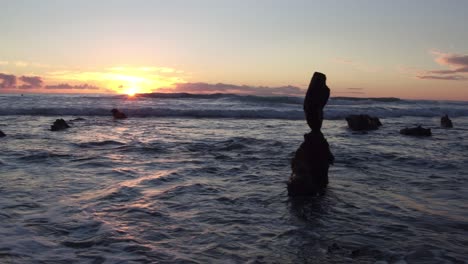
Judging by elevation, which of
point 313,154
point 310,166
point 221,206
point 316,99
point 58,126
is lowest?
point 221,206

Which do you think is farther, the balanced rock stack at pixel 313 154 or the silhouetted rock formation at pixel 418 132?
the silhouetted rock formation at pixel 418 132

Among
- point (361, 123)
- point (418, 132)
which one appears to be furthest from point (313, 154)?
point (361, 123)

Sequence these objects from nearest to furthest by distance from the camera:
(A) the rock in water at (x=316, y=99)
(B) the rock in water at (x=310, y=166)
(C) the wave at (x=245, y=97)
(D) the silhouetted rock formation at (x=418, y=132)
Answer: (B) the rock in water at (x=310, y=166) → (A) the rock in water at (x=316, y=99) → (D) the silhouetted rock formation at (x=418, y=132) → (C) the wave at (x=245, y=97)

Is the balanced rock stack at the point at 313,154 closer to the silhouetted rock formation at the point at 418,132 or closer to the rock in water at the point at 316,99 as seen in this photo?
the rock in water at the point at 316,99

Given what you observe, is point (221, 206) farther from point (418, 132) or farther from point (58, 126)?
point (58, 126)

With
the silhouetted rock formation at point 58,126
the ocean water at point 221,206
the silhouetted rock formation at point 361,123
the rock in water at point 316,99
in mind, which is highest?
the rock in water at point 316,99

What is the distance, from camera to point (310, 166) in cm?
1102

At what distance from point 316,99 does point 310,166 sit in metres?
1.83

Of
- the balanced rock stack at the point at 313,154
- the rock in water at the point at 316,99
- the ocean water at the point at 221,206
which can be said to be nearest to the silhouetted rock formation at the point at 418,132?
the ocean water at the point at 221,206

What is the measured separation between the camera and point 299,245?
24.5 ft

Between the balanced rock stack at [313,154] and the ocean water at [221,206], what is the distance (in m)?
0.36

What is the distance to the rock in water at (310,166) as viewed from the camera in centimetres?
1070

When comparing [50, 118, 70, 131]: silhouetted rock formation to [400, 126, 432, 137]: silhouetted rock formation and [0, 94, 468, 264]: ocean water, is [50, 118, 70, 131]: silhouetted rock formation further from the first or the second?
[400, 126, 432, 137]: silhouetted rock formation

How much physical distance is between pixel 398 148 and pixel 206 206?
1397 cm
